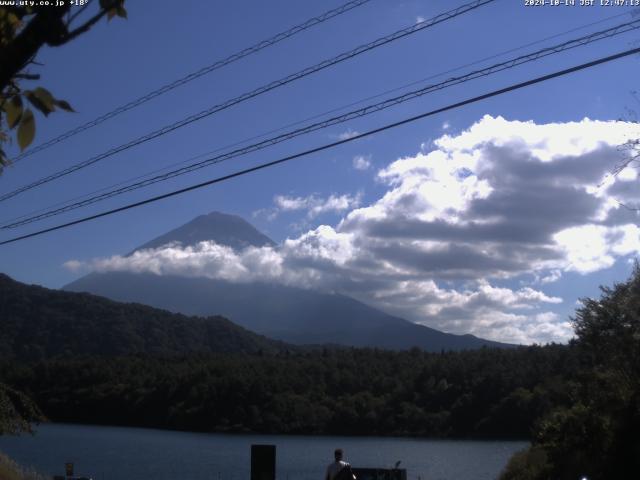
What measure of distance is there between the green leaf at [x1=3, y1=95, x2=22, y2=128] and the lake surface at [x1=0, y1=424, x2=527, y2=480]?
36.2 metres

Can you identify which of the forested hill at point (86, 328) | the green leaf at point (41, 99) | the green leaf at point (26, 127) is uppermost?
the forested hill at point (86, 328)

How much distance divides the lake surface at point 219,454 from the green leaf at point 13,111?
36.2 m

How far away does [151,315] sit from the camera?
156 m

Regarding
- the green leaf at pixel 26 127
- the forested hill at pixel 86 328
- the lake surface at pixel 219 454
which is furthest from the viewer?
the forested hill at pixel 86 328

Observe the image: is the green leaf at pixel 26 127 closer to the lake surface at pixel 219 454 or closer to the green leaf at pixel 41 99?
the green leaf at pixel 41 99

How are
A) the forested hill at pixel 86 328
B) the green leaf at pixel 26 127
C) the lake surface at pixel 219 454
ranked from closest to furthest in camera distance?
the green leaf at pixel 26 127 → the lake surface at pixel 219 454 → the forested hill at pixel 86 328

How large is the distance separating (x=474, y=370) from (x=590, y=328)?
203ft

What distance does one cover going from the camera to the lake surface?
47.1 m

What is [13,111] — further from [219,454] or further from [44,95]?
[219,454]

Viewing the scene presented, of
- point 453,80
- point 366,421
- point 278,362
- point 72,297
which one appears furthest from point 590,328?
point 72,297

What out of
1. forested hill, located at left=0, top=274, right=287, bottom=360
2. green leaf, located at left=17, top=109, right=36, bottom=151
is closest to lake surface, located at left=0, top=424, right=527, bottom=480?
green leaf, located at left=17, top=109, right=36, bottom=151

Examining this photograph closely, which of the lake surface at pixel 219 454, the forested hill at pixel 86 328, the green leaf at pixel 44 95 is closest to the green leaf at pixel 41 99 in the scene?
the green leaf at pixel 44 95

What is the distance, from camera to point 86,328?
135m

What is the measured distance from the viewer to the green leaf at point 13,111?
10.4ft
